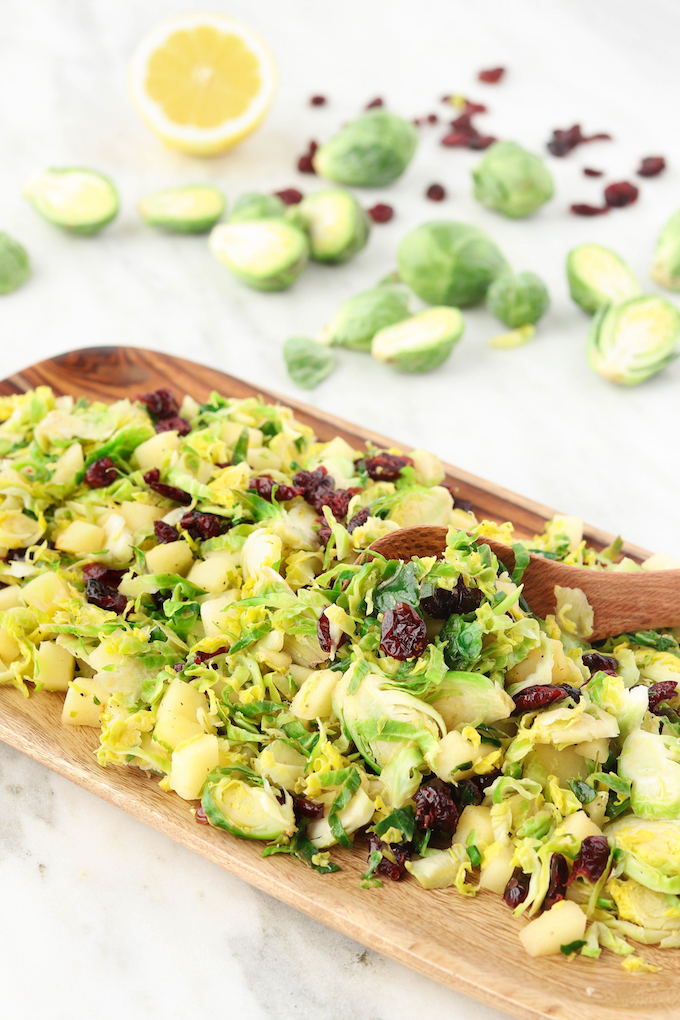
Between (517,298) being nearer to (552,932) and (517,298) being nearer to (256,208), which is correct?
(256,208)

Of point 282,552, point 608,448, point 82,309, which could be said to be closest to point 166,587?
point 282,552

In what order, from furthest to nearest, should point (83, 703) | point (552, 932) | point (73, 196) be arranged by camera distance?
point (73, 196) → point (83, 703) → point (552, 932)

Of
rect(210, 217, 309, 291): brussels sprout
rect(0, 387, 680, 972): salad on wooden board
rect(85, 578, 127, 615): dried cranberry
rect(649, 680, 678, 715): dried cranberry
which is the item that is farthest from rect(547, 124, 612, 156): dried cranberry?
rect(85, 578, 127, 615): dried cranberry

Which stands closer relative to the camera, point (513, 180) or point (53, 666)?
point (53, 666)

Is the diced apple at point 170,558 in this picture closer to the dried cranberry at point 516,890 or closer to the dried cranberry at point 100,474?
the dried cranberry at point 100,474

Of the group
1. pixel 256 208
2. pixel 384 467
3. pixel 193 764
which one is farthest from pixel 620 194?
pixel 193 764

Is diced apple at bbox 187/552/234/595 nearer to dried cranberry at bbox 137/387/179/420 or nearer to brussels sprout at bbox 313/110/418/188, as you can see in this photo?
dried cranberry at bbox 137/387/179/420

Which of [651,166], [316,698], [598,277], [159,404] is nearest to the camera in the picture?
[316,698]
